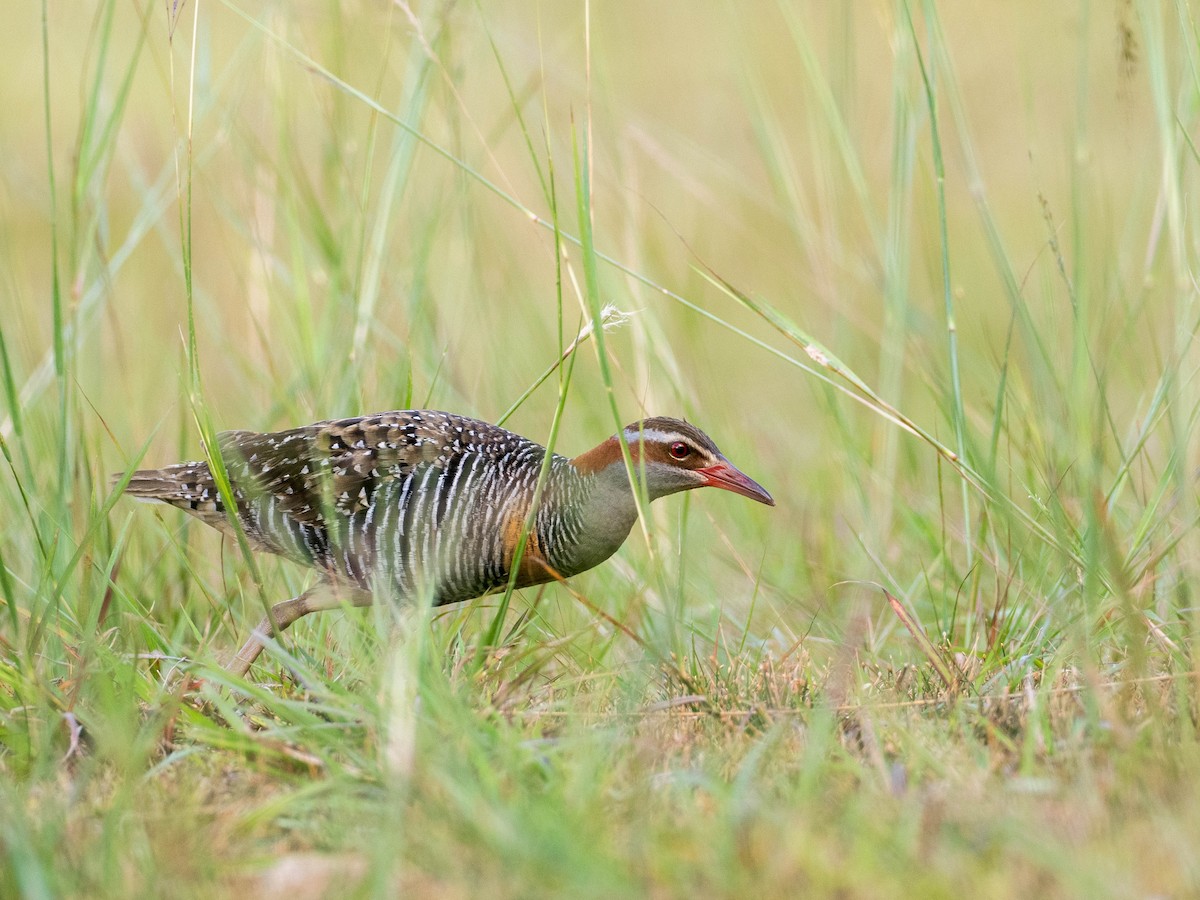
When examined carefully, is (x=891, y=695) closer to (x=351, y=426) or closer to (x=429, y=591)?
(x=429, y=591)

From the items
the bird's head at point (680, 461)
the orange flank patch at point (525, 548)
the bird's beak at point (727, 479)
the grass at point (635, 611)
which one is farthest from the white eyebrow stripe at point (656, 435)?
the orange flank patch at point (525, 548)

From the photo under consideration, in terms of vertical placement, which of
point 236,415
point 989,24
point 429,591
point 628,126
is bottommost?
point 236,415

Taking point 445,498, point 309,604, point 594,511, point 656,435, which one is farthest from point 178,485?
point 656,435

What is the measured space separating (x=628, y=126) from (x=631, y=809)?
2.90 m

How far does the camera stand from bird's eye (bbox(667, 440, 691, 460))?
4.04 metres

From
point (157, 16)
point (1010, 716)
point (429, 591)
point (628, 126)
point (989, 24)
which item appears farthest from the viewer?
point (989, 24)

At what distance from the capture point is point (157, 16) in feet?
31.7

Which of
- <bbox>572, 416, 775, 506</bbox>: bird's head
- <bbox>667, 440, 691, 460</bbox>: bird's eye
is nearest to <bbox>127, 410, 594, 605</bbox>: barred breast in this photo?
<bbox>572, 416, 775, 506</bbox>: bird's head

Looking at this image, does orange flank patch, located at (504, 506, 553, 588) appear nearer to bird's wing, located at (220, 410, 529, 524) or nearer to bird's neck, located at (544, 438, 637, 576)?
bird's neck, located at (544, 438, 637, 576)

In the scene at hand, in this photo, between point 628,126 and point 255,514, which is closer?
point 255,514

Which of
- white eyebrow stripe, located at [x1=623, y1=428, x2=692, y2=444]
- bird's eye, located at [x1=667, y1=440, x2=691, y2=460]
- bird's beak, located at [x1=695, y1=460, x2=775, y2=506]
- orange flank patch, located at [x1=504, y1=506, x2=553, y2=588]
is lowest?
orange flank patch, located at [x1=504, y1=506, x2=553, y2=588]

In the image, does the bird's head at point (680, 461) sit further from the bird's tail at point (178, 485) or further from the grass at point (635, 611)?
the bird's tail at point (178, 485)

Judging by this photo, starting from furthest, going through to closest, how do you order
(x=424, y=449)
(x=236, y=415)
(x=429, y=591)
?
(x=236, y=415) < (x=424, y=449) < (x=429, y=591)

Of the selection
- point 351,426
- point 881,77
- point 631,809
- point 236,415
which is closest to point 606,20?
point 881,77
